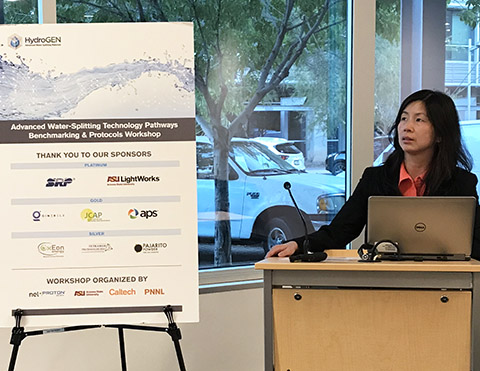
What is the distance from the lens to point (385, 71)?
13.7 ft

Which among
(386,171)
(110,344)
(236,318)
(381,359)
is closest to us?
(381,359)

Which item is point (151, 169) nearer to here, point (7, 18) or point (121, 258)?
point (121, 258)

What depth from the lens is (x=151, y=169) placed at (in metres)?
2.48

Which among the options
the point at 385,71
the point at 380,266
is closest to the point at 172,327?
the point at 380,266

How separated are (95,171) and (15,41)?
1.92ft

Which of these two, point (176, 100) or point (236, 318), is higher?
point (176, 100)

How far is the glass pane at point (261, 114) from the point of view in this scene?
148 inches

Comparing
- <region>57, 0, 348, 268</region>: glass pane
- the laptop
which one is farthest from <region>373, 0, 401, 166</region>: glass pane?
the laptop

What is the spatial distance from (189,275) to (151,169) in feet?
1.45

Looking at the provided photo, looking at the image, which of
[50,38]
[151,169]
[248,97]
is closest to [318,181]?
[248,97]

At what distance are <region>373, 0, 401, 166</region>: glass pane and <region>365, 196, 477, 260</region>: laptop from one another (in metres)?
1.79

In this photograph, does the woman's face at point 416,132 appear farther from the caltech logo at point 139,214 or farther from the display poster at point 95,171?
the caltech logo at point 139,214

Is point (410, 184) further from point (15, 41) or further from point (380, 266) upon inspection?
point (15, 41)

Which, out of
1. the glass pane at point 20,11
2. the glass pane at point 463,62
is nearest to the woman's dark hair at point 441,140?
the glass pane at point 463,62
